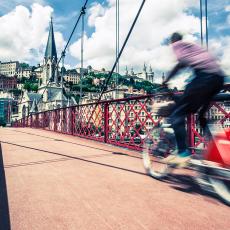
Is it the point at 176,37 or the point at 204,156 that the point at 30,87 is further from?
the point at 204,156

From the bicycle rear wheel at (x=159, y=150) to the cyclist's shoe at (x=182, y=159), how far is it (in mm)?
103

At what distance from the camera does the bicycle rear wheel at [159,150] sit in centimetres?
298

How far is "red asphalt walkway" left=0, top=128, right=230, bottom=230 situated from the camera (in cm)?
181

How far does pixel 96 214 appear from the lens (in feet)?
6.44

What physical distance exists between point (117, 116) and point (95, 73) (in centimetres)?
16135

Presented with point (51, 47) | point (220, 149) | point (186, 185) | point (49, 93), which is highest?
point (51, 47)

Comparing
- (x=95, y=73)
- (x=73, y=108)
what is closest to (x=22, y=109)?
(x=95, y=73)

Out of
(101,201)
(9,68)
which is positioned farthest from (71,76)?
(101,201)

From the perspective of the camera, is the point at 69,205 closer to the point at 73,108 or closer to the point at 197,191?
the point at 197,191

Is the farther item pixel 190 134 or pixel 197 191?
pixel 190 134

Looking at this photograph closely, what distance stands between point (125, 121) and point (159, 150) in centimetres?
301

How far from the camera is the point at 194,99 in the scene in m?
2.56

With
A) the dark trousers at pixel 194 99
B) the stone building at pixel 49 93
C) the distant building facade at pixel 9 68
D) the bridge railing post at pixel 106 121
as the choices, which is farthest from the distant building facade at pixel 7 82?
the dark trousers at pixel 194 99

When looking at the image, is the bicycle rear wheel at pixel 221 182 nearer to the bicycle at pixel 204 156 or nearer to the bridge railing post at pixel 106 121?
the bicycle at pixel 204 156
